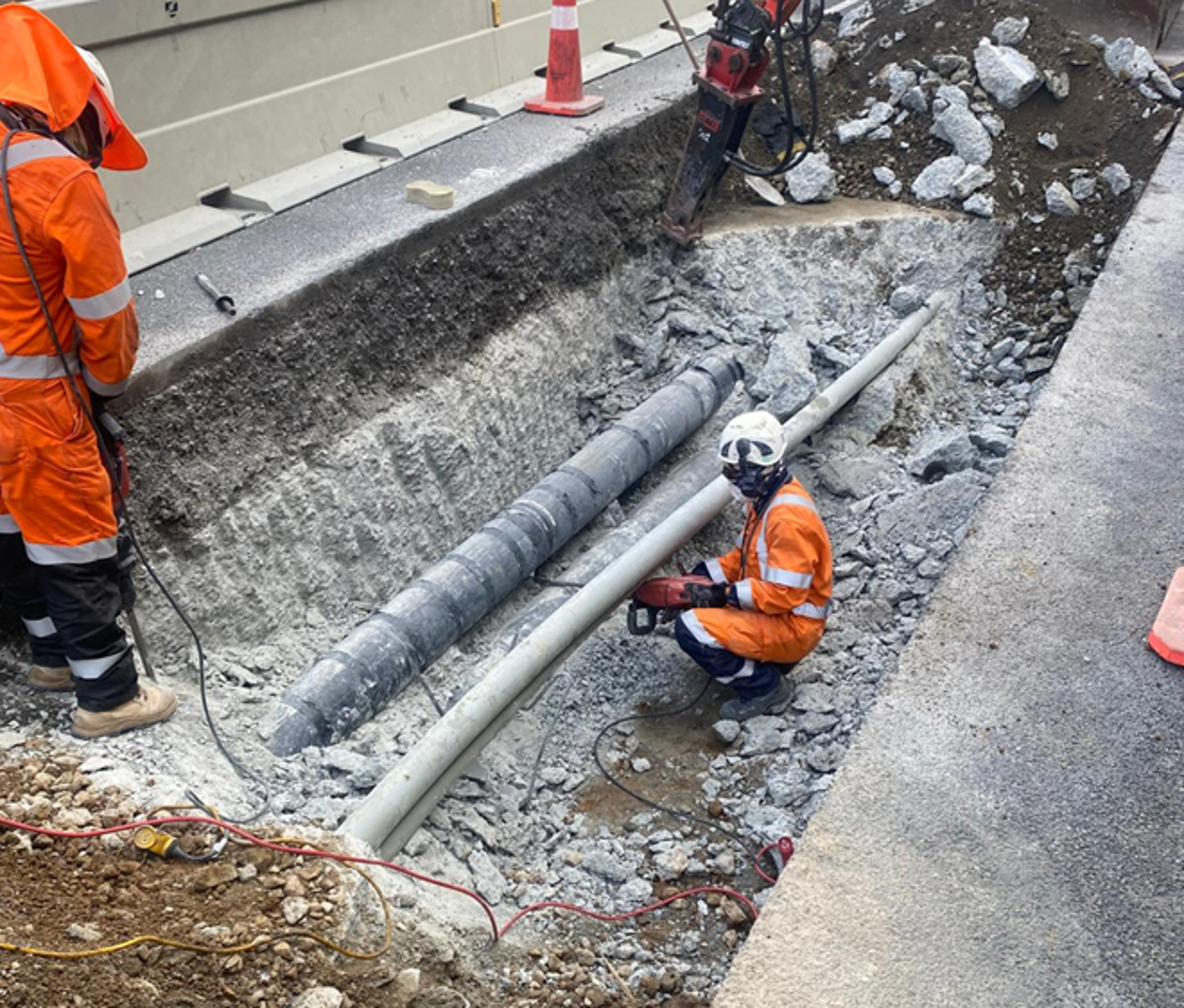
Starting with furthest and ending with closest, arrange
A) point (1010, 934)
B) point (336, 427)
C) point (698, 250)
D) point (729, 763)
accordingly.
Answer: point (698, 250) → point (336, 427) → point (729, 763) → point (1010, 934)

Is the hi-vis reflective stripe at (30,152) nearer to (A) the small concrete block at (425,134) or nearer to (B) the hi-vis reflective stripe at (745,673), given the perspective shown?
(B) the hi-vis reflective stripe at (745,673)

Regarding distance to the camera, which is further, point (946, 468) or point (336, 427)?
point (946, 468)

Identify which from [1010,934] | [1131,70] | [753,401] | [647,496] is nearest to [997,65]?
[1131,70]

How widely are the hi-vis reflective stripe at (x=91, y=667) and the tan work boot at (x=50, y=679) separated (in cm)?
31

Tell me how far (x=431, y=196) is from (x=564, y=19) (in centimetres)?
218

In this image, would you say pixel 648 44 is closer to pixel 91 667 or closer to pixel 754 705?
pixel 754 705

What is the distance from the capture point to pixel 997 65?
8.23m

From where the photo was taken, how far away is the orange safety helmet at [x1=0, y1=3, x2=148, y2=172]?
3377 millimetres

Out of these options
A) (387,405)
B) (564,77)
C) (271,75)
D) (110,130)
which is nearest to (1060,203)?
(564,77)

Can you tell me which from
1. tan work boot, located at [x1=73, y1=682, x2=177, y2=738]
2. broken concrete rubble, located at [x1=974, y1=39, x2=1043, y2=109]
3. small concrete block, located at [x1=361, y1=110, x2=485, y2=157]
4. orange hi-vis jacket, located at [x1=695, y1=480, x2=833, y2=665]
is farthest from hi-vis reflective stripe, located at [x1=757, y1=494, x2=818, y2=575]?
broken concrete rubble, located at [x1=974, y1=39, x2=1043, y2=109]

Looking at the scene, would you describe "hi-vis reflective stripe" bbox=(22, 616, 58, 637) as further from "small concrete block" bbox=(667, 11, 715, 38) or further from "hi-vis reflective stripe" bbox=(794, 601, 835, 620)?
"small concrete block" bbox=(667, 11, 715, 38)

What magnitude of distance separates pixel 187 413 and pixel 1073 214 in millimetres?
5995

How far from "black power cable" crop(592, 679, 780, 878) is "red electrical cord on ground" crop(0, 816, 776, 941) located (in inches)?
6.4

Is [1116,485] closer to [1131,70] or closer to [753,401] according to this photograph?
[753,401]
